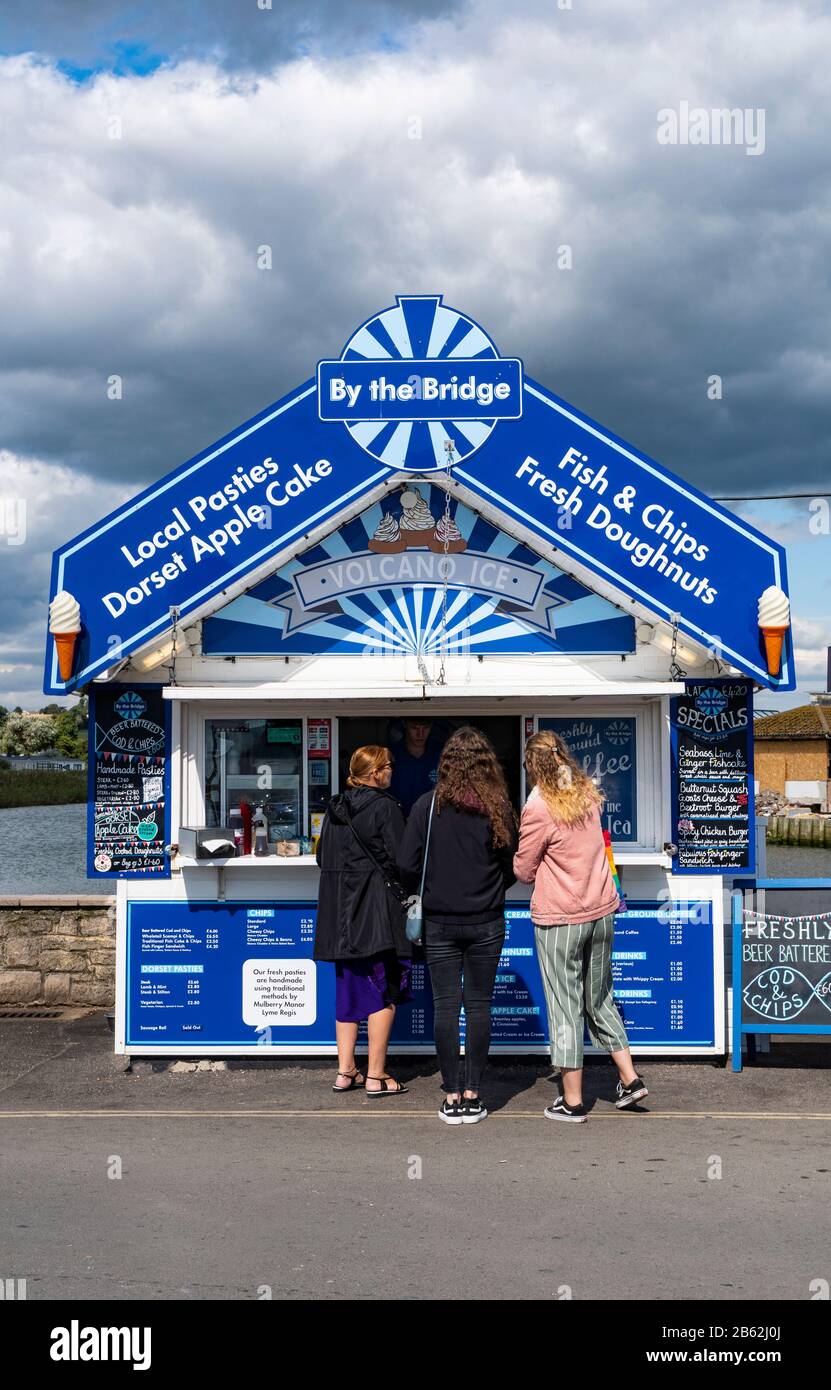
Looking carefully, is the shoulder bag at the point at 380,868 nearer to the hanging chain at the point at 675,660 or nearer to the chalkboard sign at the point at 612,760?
the chalkboard sign at the point at 612,760

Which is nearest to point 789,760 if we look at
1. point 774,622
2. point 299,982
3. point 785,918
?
point 785,918

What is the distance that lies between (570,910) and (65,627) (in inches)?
127

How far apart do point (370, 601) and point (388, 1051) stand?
264 cm

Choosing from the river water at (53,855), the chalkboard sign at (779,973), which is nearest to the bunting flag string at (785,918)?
the chalkboard sign at (779,973)

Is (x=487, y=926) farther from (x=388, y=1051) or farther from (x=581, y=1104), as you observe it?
(x=388, y=1051)

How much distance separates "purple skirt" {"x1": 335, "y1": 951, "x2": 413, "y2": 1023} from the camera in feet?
22.0

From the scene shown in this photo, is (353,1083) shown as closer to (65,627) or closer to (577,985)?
(577,985)

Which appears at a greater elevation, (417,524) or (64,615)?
(417,524)

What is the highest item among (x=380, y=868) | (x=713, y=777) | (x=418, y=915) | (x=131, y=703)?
(x=131, y=703)

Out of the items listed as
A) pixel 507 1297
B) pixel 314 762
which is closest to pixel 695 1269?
pixel 507 1297

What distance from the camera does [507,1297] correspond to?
4027 mm

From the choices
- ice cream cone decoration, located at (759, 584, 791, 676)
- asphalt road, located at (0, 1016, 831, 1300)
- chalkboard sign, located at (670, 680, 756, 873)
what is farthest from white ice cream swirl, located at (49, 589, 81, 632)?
ice cream cone decoration, located at (759, 584, 791, 676)

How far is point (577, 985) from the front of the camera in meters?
6.12

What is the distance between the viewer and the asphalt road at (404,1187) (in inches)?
166
